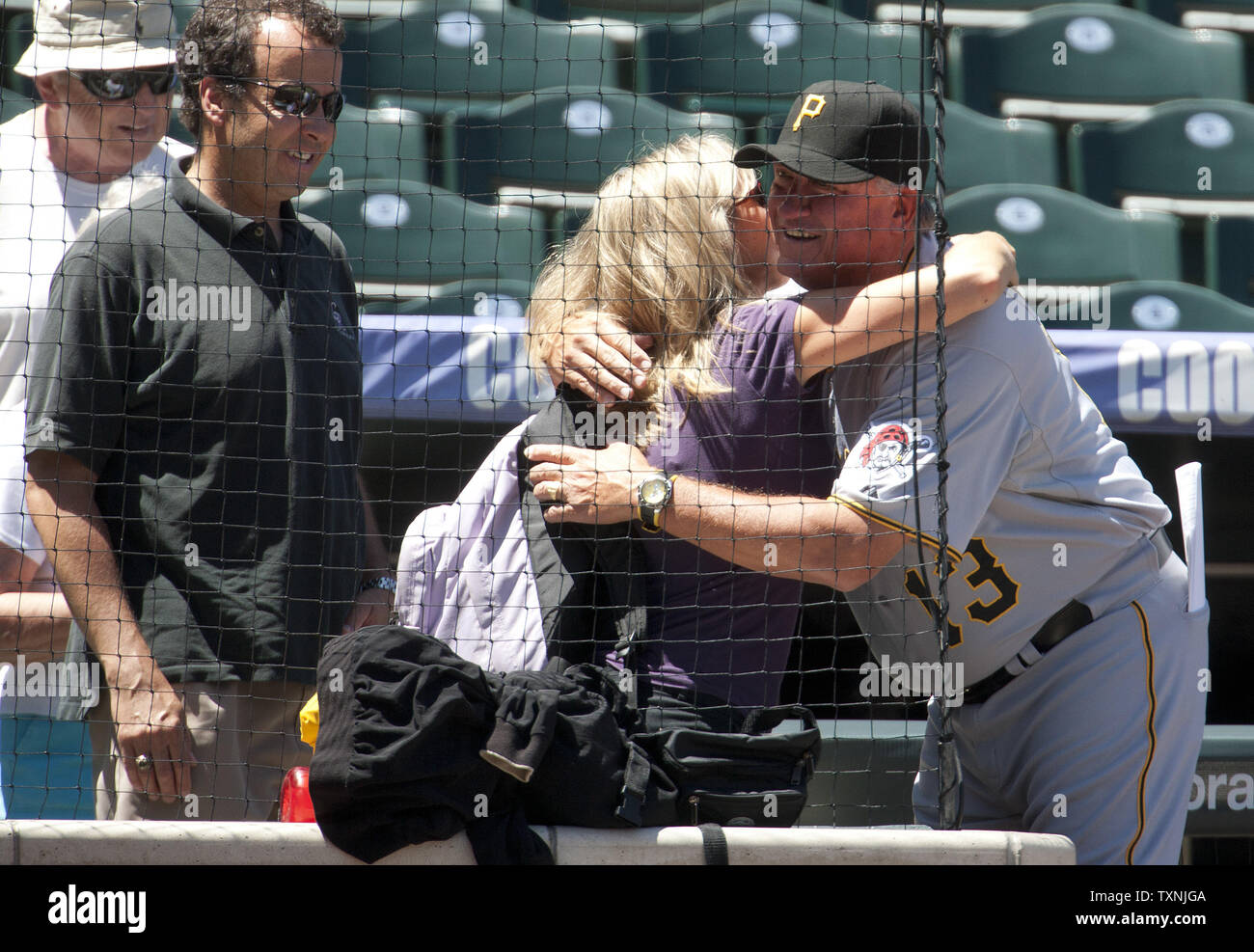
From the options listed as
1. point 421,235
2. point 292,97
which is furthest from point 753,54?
point 292,97

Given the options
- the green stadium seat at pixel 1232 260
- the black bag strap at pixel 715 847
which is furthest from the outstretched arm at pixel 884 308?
the green stadium seat at pixel 1232 260

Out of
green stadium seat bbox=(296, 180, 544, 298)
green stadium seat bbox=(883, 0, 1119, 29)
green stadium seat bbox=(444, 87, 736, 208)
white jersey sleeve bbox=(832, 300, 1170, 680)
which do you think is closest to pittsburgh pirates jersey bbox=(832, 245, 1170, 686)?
white jersey sleeve bbox=(832, 300, 1170, 680)

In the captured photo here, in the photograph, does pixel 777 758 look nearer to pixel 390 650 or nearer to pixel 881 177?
pixel 390 650

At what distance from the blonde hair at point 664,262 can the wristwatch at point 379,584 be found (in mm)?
600

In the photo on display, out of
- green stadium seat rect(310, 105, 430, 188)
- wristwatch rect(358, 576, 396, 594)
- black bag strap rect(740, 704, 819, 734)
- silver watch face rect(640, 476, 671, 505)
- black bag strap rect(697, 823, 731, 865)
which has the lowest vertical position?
black bag strap rect(697, 823, 731, 865)

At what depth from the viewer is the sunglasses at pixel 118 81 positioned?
2.69 m

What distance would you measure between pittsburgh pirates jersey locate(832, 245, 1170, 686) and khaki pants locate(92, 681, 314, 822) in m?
0.98

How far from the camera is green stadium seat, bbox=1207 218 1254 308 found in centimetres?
448

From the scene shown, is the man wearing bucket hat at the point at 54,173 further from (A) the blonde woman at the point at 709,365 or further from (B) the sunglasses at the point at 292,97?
(A) the blonde woman at the point at 709,365

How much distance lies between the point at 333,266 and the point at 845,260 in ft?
3.21

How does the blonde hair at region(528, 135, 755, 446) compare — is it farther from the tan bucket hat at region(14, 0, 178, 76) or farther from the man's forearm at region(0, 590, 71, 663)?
the tan bucket hat at region(14, 0, 178, 76)

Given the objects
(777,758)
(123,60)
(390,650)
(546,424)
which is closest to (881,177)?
(546,424)

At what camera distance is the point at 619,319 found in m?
1.90

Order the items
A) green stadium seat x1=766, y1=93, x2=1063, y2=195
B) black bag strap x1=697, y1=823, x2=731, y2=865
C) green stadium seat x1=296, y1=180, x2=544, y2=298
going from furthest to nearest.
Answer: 1. green stadium seat x1=766, y1=93, x2=1063, y2=195
2. green stadium seat x1=296, y1=180, x2=544, y2=298
3. black bag strap x1=697, y1=823, x2=731, y2=865
